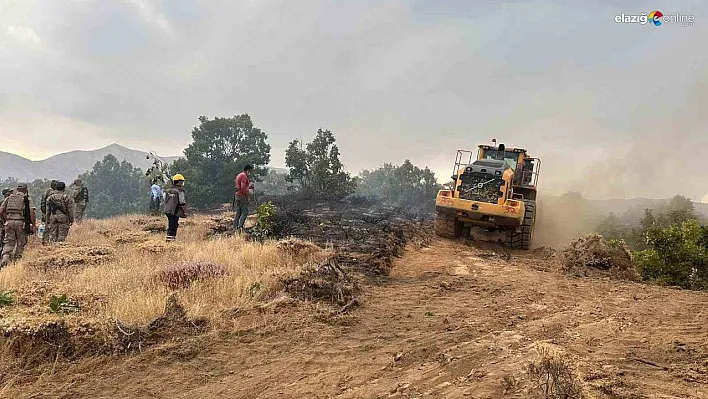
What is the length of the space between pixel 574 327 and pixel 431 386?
2.17 meters

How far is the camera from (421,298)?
5.95 metres

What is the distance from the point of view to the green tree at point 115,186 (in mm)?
43812

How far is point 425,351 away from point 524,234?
8293 mm

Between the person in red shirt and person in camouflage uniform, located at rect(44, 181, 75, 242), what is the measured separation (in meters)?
3.67

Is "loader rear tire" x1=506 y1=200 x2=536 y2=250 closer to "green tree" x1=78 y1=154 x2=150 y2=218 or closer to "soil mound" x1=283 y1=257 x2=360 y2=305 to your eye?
"soil mound" x1=283 y1=257 x2=360 y2=305

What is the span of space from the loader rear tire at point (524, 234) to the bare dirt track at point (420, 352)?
5215 millimetres

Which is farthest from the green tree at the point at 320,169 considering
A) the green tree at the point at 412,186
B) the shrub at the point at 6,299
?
the shrub at the point at 6,299

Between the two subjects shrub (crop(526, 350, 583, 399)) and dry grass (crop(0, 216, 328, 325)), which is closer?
shrub (crop(526, 350, 583, 399))

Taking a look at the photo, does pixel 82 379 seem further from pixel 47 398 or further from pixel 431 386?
pixel 431 386

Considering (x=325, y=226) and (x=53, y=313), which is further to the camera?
(x=325, y=226)

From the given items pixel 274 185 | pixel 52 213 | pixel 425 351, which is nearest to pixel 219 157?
pixel 274 185

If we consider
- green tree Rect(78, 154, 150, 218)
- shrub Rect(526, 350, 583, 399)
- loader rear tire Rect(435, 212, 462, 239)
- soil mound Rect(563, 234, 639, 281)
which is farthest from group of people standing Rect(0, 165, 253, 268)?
green tree Rect(78, 154, 150, 218)

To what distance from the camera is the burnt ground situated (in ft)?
10.9

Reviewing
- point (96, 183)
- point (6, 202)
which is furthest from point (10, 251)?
point (96, 183)
